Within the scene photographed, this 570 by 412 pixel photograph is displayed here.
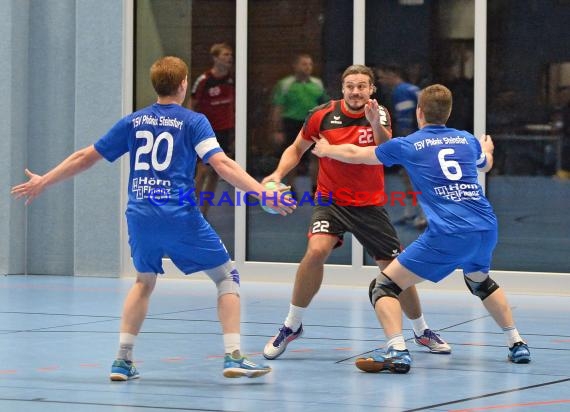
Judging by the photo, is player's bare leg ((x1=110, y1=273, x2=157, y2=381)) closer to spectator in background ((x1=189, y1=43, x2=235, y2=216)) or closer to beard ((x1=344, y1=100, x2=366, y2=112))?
beard ((x1=344, y1=100, x2=366, y2=112))

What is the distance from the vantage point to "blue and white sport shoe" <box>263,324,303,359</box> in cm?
807

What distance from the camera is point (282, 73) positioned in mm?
13531

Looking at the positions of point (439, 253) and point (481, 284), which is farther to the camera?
point (481, 284)

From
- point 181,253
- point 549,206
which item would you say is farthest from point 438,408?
point 549,206

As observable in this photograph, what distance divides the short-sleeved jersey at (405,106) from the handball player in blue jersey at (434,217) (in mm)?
5257

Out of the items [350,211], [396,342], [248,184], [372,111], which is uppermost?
[372,111]

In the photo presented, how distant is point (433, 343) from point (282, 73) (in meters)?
5.78

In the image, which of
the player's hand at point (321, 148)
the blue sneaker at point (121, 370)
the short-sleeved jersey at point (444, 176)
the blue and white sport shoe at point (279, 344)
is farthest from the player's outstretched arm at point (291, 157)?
the blue sneaker at point (121, 370)

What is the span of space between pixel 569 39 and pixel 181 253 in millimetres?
6796

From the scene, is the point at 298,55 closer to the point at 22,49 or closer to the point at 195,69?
the point at 195,69

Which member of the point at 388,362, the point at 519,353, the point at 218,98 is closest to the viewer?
the point at 388,362

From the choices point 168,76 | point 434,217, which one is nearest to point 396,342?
point 434,217

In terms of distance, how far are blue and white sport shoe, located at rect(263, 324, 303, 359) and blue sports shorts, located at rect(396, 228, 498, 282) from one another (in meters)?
1.04

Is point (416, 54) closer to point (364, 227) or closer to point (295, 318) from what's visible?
point (364, 227)
